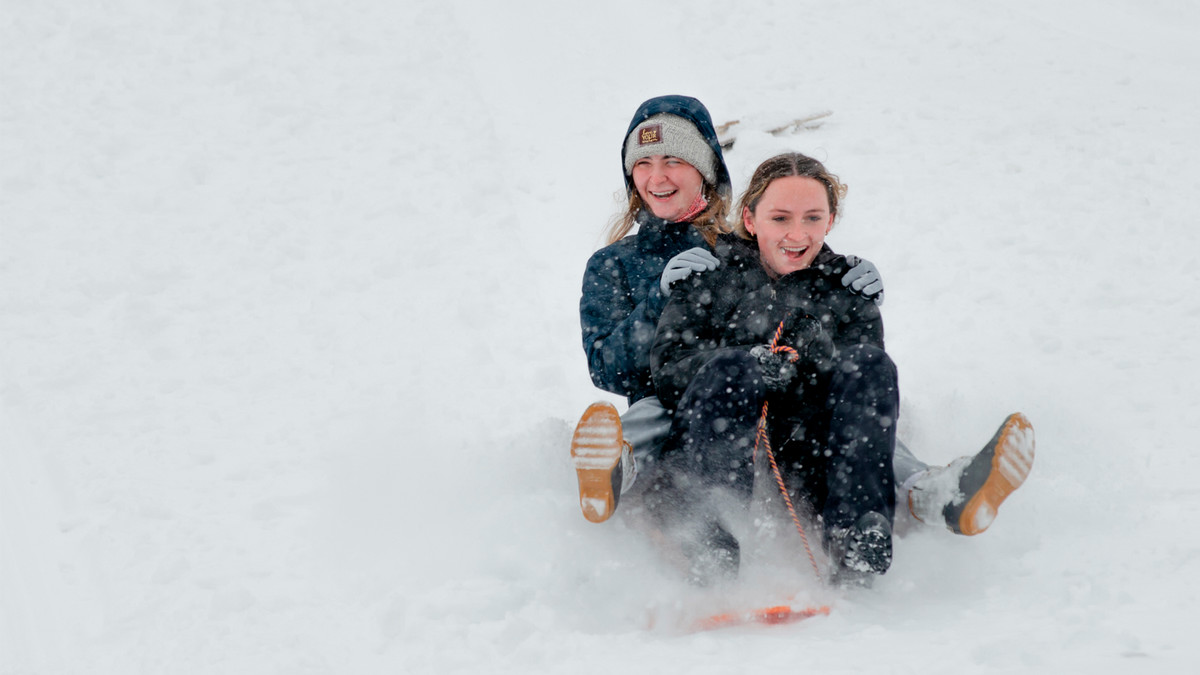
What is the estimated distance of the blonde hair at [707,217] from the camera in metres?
3.32

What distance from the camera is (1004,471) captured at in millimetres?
2223

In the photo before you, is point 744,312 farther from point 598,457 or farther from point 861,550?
point 861,550

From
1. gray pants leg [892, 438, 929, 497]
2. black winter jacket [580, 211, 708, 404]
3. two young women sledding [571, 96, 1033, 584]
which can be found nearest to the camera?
two young women sledding [571, 96, 1033, 584]

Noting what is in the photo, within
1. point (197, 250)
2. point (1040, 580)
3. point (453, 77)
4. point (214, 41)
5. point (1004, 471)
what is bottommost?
point (1040, 580)

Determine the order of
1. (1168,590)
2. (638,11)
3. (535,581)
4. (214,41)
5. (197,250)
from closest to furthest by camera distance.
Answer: (1168,590)
(535,581)
(197,250)
(214,41)
(638,11)

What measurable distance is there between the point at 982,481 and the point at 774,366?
0.59m

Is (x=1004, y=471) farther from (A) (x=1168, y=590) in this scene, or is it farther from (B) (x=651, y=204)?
(B) (x=651, y=204)

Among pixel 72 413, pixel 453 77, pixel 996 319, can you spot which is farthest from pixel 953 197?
pixel 72 413

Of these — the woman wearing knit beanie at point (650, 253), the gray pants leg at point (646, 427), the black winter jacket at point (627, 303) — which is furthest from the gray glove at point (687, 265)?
the gray pants leg at point (646, 427)

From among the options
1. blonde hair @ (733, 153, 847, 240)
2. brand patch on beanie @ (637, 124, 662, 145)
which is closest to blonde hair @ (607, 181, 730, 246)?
brand patch on beanie @ (637, 124, 662, 145)

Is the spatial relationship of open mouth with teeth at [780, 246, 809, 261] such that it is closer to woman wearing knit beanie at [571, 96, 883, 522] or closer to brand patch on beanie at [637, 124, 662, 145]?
woman wearing knit beanie at [571, 96, 883, 522]

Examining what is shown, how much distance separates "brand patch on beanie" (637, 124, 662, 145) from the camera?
325 cm

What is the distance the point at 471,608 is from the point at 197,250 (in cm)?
342

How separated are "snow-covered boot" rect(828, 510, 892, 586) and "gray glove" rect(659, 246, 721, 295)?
0.87m
